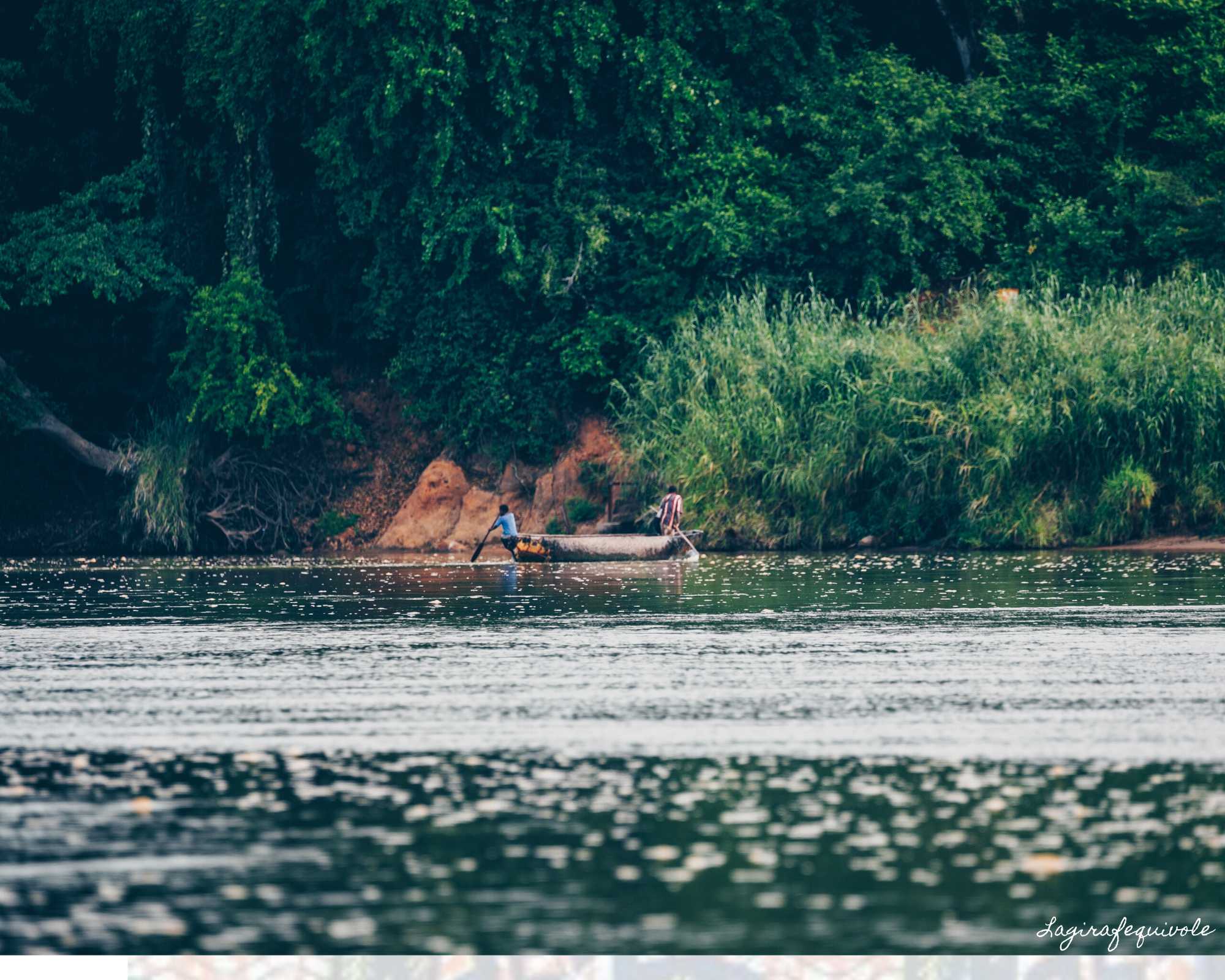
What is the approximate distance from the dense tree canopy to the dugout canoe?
23.9 ft

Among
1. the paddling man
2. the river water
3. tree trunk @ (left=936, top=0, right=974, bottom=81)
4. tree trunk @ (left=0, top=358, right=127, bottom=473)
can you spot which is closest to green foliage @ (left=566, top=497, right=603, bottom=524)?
the paddling man

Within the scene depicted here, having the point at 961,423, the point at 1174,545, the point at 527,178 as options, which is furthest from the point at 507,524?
the point at 1174,545

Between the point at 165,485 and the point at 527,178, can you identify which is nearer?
the point at 165,485

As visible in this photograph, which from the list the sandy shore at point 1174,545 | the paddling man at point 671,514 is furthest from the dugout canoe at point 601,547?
the sandy shore at point 1174,545

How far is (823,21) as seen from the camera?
128ft

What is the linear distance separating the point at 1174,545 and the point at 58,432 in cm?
2304

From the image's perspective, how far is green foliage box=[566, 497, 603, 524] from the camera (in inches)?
1435

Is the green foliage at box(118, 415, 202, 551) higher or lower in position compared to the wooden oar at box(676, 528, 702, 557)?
higher

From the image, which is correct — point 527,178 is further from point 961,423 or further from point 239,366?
point 961,423

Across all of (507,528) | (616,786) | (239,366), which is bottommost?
(616,786)

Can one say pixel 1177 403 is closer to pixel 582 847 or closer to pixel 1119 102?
pixel 1119 102

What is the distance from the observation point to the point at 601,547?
30.0 meters

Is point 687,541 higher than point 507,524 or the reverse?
the reverse

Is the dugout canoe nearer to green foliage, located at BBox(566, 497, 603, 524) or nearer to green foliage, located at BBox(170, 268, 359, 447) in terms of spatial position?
green foliage, located at BBox(566, 497, 603, 524)
